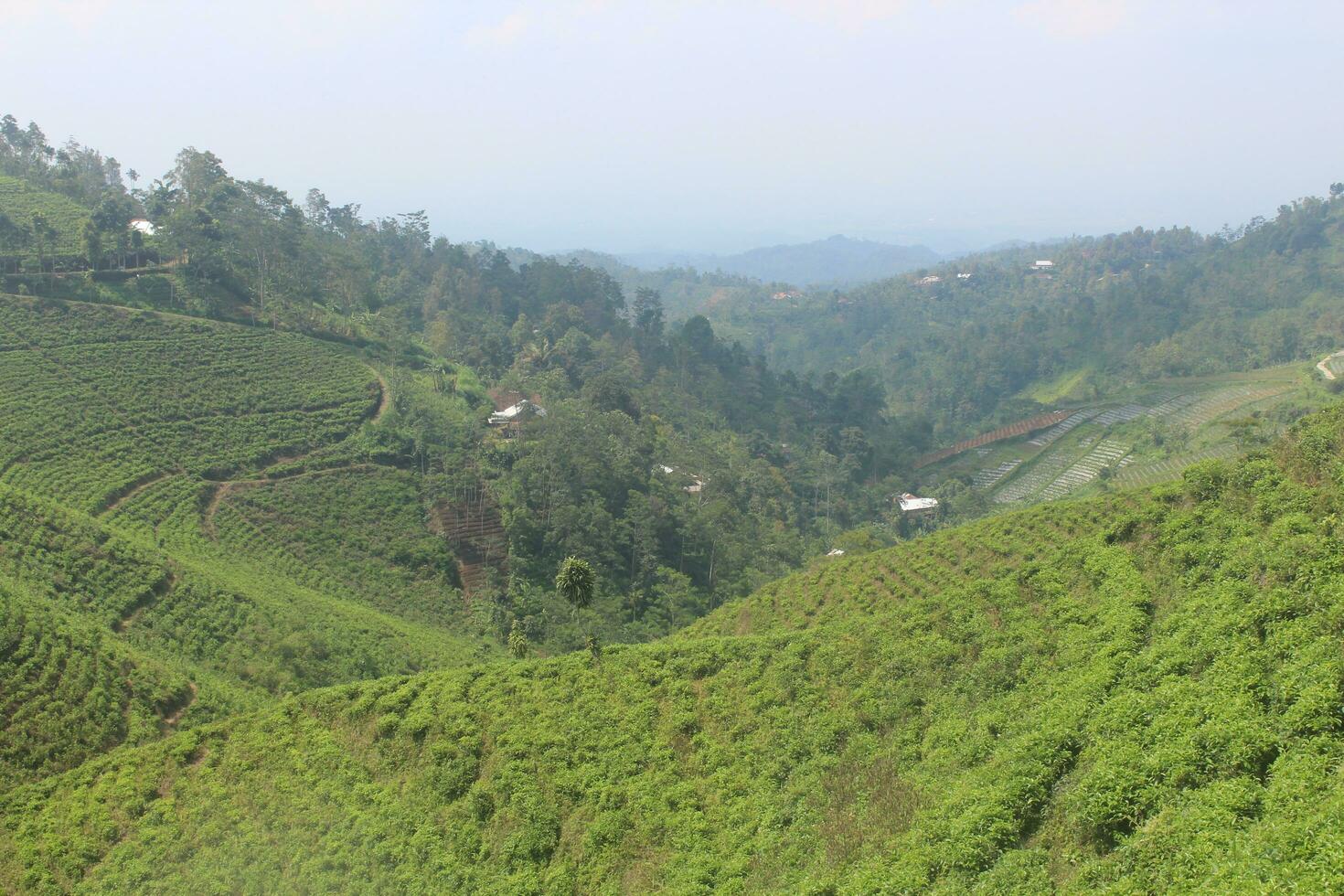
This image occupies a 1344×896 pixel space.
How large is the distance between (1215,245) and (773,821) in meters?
123

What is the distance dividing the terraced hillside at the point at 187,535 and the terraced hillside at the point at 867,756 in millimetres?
3002

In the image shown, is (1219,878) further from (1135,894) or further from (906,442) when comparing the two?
(906,442)

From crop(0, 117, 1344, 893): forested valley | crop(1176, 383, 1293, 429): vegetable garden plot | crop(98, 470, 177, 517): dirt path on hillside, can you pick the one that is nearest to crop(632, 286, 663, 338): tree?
crop(0, 117, 1344, 893): forested valley

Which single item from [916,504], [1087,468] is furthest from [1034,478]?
[916,504]

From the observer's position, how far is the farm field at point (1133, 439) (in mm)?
45281

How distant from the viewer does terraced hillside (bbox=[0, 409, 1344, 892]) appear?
8.98 m

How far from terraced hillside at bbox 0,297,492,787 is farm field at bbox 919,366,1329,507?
112 feet

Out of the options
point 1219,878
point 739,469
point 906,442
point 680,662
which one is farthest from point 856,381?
point 1219,878

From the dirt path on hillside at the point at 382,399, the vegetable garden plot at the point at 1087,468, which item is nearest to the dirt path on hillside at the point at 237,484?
the dirt path on hillside at the point at 382,399

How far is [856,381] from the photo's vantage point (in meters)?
70.9

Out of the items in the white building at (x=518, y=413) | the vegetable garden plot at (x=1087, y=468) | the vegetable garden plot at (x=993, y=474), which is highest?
the white building at (x=518, y=413)

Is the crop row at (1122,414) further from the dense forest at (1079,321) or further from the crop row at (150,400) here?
the crop row at (150,400)

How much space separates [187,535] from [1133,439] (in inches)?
2147

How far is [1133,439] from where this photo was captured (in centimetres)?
5509
